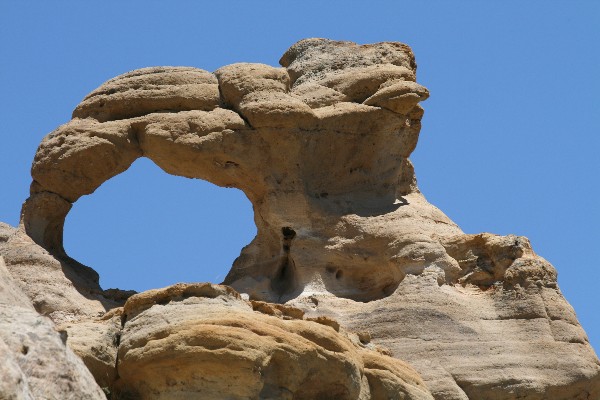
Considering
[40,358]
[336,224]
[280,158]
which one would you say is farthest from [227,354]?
[280,158]

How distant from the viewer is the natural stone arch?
86.8 ft

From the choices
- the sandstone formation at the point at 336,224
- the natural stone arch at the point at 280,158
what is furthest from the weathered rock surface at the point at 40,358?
the natural stone arch at the point at 280,158

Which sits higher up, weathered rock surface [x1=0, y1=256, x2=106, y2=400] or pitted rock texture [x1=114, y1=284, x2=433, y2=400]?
pitted rock texture [x1=114, y1=284, x2=433, y2=400]

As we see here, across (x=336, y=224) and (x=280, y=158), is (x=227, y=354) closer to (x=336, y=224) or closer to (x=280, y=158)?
(x=336, y=224)

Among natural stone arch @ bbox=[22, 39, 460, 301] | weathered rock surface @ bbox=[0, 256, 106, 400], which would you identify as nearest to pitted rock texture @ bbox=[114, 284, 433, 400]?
weathered rock surface @ bbox=[0, 256, 106, 400]

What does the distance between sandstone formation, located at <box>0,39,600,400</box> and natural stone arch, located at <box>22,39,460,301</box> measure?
2cm

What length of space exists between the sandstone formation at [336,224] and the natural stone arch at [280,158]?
2cm

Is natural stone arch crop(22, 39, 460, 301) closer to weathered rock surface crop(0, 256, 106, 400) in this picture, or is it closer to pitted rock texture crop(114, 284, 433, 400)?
pitted rock texture crop(114, 284, 433, 400)

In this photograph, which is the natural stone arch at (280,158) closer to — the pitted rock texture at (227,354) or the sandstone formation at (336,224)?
the sandstone formation at (336,224)

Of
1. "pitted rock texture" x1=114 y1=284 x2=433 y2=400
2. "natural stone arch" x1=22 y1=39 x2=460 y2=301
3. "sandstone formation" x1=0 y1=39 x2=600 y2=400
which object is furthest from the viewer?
"natural stone arch" x1=22 y1=39 x2=460 y2=301

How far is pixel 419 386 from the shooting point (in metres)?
21.7

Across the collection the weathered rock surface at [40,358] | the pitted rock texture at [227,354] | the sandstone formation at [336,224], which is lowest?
the weathered rock surface at [40,358]

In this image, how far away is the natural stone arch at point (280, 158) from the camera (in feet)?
86.8

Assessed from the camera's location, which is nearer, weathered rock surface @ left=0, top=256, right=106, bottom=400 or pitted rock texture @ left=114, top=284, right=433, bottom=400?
weathered rock surface @ left=0, top=256, right=106, bottom=400
